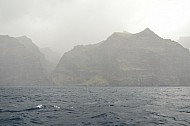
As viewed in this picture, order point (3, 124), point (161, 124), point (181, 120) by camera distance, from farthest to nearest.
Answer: point (181, 120), point (161, 124), point (3, 124)

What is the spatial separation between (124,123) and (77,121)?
6239 millimetres

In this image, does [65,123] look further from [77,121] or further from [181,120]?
[181,120]

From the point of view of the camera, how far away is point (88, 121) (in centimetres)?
3578

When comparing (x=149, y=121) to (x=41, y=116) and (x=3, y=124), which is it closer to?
(x=41, y=116)

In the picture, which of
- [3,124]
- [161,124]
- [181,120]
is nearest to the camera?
[3,124]

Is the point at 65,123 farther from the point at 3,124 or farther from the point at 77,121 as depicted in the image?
the point at 3,124

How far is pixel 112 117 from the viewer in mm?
39906

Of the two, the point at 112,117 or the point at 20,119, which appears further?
the point at 112,117

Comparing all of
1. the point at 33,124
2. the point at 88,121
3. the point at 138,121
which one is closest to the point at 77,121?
the point at 88,121

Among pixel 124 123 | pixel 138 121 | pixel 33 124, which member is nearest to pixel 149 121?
pixel 138 121

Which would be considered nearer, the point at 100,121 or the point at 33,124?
the point at 33,124

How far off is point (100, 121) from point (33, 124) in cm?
891

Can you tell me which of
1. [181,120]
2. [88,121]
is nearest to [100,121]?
[88,121]

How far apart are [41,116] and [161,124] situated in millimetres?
17228
